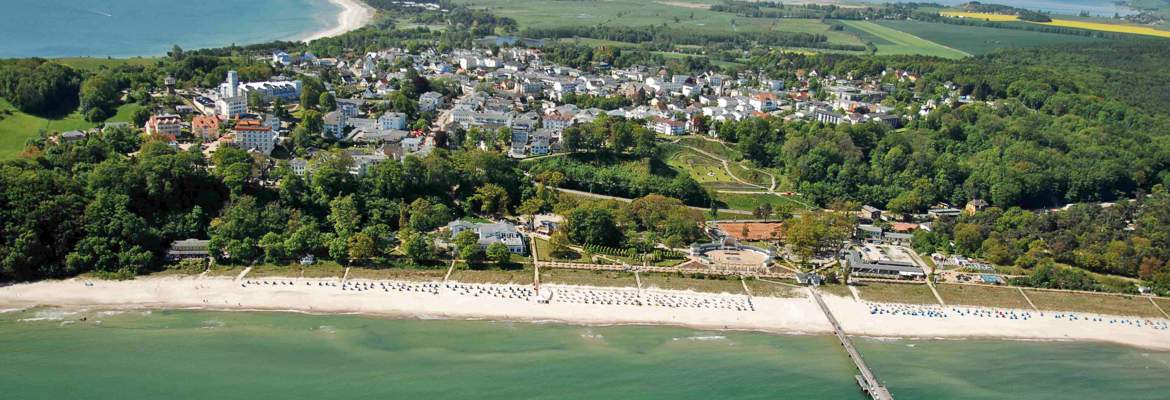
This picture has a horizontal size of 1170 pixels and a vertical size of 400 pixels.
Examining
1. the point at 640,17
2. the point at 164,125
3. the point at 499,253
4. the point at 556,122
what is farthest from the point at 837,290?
the point at 640,17

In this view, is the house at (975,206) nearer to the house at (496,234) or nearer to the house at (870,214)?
the house at (870,214)

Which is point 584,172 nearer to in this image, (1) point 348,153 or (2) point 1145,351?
(1) point 348,153

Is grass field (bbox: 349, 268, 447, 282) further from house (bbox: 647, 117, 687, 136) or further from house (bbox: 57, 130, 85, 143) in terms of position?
house (bbox: 647, 117, 687, 136)

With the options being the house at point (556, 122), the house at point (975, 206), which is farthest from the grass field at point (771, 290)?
the house at point (556, 122)

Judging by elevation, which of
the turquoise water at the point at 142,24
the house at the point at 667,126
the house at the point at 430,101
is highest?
→ the turquoise water at the point at 142,24

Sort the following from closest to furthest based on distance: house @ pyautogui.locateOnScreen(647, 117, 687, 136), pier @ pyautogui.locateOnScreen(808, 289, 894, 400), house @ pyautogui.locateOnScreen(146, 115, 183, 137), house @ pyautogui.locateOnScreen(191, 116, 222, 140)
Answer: pier @ pyautogui.locateOnScreen(808, 289, 894, 400) → house @ pyautogui.locateOnScreen(146, 115, 183, 137) → house @ pyautogui.locateOnScreen(191, 116, 222, 140) → house @ pyautogui.locateOnScreen(647, 117, 687, 136)

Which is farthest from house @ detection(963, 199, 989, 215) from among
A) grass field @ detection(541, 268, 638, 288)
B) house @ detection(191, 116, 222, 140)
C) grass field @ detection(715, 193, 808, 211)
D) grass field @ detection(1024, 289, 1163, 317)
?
house @ detection(191, 116, 222, 140)
